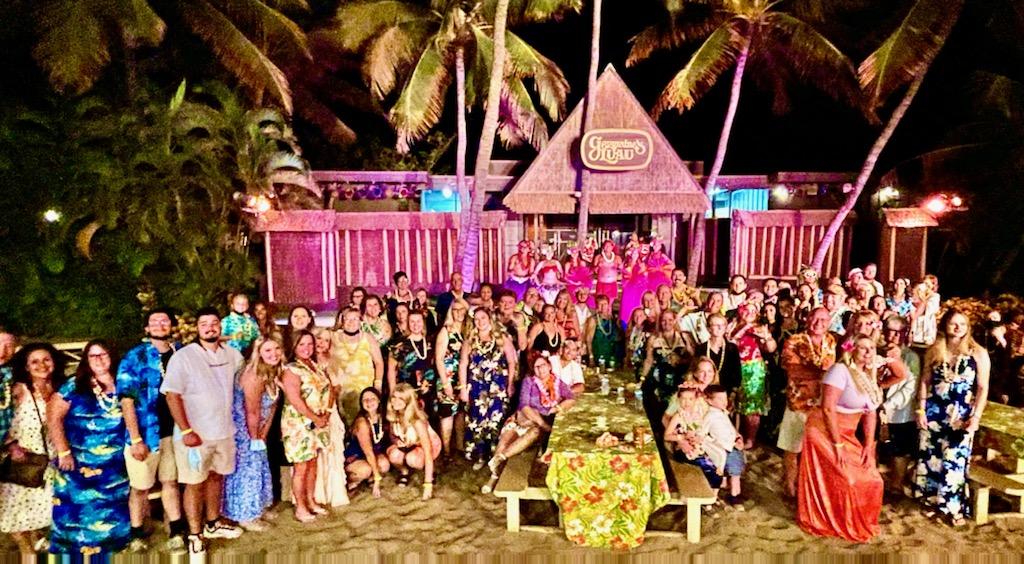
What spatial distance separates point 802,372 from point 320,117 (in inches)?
560

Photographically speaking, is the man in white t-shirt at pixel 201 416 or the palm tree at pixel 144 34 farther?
the palm tree at pixel 144 34

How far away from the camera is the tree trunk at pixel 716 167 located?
14.0 metres

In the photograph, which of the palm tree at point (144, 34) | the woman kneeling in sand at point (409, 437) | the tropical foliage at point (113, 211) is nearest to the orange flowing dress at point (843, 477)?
the woman kneeling in sand at point (409, 437)

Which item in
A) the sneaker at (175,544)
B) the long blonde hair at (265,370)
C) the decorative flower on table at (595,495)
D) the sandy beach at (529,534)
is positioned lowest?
the sandy beach at (529,534)

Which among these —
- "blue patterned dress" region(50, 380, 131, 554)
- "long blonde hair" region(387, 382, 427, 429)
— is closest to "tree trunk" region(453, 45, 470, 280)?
"long blonde hair" region(387, 382, 427, 429)

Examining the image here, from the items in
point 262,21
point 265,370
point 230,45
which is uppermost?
point 262,21

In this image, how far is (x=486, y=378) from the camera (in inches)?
247

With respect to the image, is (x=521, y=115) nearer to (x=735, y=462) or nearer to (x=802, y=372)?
(x=802, y=372)

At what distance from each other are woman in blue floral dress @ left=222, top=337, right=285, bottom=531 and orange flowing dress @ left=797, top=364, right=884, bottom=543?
14.2 feet

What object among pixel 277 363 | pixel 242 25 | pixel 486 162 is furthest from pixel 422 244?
pixel 277 363

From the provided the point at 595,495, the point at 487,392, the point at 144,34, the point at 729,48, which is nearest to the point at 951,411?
the point at 595,495

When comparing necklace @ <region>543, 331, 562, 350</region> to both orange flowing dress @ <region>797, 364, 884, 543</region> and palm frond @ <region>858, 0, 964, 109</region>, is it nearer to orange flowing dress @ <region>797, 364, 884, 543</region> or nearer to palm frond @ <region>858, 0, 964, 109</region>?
orange flowing dress @ <region>797, 364, 884, 543</region>

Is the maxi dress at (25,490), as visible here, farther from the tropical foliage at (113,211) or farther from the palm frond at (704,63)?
the palm frond at (704,63)

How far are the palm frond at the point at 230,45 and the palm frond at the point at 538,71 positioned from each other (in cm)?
510
